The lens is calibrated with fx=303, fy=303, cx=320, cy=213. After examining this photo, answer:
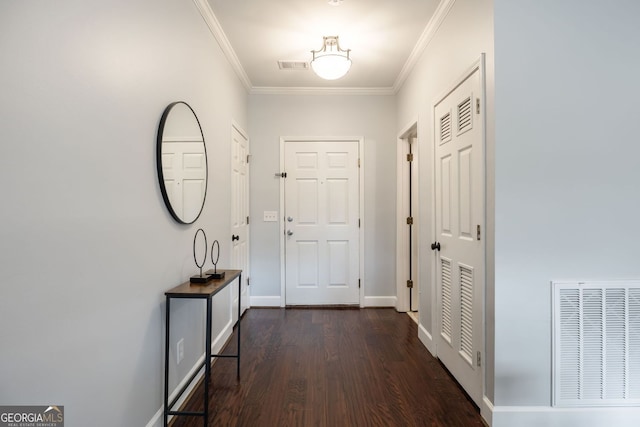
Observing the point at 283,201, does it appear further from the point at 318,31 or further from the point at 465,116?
the point at 465,116

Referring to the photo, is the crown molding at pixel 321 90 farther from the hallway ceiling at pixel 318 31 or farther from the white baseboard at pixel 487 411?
the white baseboard at pixel 487 411

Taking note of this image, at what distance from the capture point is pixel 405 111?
3.38 metres

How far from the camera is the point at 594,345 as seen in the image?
5.31 ft

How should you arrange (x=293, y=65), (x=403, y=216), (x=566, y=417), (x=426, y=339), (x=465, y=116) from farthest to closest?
(x=403, y=216) < (x=293, y=65) < (x=426, y=339) < (x=465, y=116) < (x=566, y=417)

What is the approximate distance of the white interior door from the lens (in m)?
3.04

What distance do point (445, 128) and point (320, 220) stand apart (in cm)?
188

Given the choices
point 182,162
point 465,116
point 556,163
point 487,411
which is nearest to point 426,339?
point 487,411

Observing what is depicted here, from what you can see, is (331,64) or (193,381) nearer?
(193,381)

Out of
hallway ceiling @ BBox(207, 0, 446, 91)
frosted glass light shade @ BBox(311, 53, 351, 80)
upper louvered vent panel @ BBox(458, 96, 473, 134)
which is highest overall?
hallway ceiling @ BBox(207, 0, 446, 91)

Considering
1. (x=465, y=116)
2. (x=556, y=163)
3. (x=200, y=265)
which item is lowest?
(x=200, y=265)

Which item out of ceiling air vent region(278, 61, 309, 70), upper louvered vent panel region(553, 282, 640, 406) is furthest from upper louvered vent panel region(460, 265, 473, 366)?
ceiling air vent region(278, 61, 309, 70)

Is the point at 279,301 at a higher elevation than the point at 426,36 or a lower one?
lower

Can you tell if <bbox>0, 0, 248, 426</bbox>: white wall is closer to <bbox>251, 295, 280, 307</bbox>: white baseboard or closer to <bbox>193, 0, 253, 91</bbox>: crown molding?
<bbox>193, 0, 253, 91</bbox>: crown molding

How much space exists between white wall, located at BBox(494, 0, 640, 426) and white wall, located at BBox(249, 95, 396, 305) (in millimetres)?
2123
